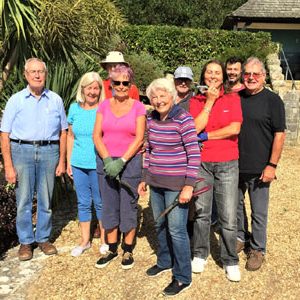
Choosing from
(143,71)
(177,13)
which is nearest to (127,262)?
(143,71)

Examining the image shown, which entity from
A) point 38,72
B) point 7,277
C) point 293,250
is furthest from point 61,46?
point 293,250

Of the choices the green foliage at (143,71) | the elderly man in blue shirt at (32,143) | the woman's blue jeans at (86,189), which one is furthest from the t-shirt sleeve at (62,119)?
the green foliage at (143,71)

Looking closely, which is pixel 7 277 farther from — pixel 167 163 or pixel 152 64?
pixel 152 64

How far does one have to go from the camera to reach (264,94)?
371cm

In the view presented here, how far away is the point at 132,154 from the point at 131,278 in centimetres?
115

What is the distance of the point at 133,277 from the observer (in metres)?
3.96

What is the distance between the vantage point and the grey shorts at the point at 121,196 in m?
3.85

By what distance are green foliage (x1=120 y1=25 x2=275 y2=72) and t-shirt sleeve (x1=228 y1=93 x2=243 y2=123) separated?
38.2 feet

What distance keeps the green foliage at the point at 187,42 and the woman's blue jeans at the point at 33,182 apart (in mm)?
11593

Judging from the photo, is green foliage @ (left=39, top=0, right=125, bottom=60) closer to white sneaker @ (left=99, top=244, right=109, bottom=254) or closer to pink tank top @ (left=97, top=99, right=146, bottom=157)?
pink tank top @ (left=97, top=99, right=146, bottom=157)

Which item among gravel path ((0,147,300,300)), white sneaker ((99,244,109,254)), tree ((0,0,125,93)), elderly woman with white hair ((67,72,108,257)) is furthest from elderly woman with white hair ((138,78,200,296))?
tree ((0,0,125,93))

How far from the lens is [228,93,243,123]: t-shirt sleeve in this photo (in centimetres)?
353

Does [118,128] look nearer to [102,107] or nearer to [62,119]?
[102,107]

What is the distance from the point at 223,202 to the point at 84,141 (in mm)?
1421
